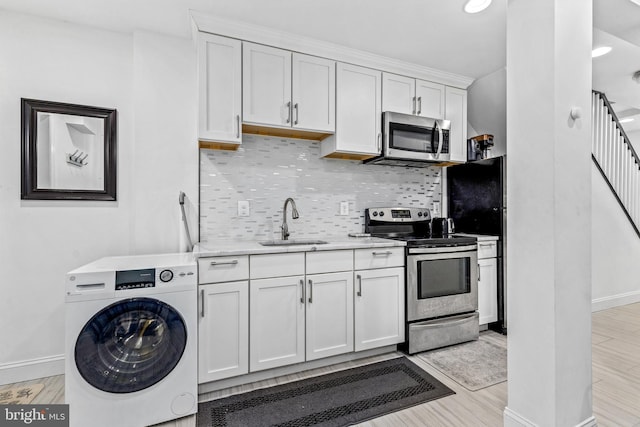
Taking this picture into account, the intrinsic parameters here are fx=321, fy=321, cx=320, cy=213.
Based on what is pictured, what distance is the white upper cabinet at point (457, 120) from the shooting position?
3221mm

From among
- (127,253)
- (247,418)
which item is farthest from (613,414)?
(127,253)

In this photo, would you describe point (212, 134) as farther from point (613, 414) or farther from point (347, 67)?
point (613, 414)

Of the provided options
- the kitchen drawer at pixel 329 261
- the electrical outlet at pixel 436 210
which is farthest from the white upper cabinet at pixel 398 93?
the kitchen drawer at pixel 329 261

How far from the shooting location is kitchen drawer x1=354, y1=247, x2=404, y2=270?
97.5 inches

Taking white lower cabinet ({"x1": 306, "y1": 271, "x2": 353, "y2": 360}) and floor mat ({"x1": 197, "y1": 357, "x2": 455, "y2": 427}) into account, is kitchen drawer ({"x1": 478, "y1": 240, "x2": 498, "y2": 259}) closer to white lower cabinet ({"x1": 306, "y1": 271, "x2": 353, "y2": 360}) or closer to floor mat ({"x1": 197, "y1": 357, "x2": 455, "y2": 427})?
floor mat ({"x1": 197, "y1": 357, "x2": 455, "y2": 427})

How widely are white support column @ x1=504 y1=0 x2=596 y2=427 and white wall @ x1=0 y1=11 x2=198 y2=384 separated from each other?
226cm

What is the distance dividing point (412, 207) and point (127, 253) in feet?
8.79

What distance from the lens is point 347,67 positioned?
2.76m

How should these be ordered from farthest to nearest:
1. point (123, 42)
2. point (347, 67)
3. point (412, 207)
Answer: point (412, 207)
point (347, 67)
point (123, 42)

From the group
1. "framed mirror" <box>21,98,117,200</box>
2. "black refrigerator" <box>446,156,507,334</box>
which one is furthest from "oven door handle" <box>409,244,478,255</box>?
"framed mirror" <box>21,98,117,200</box>

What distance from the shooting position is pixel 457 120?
3262 millimetres

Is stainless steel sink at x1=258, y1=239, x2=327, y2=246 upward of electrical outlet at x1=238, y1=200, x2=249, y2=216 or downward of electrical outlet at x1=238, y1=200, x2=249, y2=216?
downward

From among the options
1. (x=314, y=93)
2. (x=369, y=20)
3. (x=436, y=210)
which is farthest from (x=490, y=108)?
(x=314, y=93)

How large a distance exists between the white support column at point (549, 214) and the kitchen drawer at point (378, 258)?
1.01 meters
